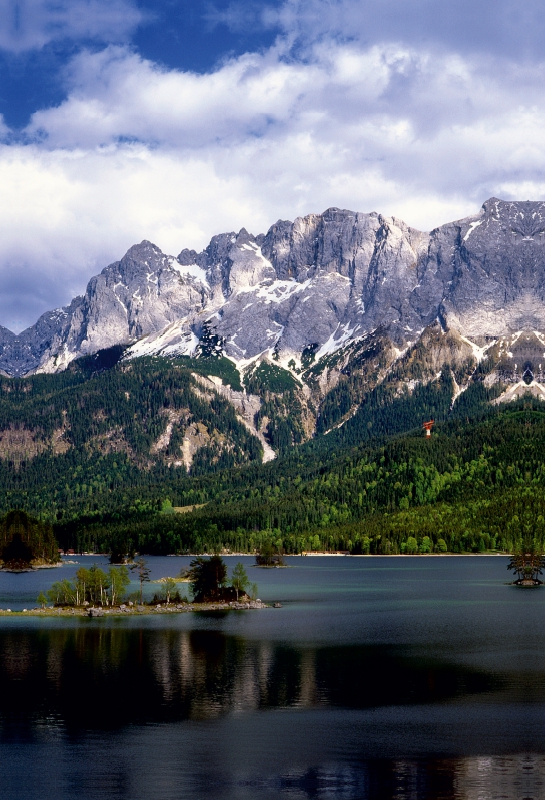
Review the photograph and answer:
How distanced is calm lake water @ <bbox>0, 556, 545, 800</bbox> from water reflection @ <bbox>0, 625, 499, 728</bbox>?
27 cm

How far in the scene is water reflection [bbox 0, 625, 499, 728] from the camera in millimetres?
94812

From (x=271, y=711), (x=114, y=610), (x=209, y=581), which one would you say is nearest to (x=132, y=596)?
(x=209, y=581)

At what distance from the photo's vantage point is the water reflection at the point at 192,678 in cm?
9481

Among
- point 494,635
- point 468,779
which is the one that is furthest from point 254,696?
point 494,635

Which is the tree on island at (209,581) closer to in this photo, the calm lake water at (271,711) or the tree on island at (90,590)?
the tree on island at (90,590)

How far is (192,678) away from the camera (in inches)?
4321

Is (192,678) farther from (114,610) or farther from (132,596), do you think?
(132,596)

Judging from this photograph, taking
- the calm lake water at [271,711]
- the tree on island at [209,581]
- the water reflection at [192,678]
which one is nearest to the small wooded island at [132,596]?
the tree on island at [209,581]

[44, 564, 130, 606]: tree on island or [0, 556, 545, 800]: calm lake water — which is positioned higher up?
[44, 564, 130, 606]: tree on island

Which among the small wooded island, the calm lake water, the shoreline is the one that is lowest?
the calm lake water

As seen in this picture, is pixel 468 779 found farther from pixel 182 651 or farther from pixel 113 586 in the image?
pixel 113 586

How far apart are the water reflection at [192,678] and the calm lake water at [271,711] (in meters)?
0.27

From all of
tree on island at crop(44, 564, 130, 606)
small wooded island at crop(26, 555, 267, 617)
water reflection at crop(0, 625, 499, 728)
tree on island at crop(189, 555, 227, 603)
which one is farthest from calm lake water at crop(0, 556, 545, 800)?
tree on island at crop(189, 555, 227, 603)

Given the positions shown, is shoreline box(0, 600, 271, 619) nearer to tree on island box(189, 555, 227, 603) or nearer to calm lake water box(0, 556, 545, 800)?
tree on island box(189, 555, 227, 603)
